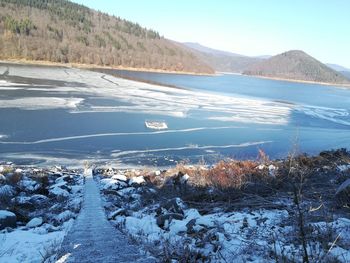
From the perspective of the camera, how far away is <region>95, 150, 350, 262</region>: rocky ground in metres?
3.00

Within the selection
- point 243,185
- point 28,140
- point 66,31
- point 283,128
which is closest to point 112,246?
point 243,185

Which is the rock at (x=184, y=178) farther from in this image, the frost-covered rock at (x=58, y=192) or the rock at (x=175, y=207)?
the rock at (x=175, y=207)

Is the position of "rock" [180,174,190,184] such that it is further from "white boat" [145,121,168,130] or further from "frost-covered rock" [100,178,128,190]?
"white boat" [145,121,168,130]

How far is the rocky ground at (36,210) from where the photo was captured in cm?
400

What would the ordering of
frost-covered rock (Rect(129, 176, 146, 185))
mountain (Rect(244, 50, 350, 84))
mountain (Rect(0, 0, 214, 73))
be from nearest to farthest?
1. frost-covered rock (Rect(129, 176, 146, 185))
2. mountain (Rect(0, 0, 214, 73))
3. mountain (Rect(244, 50, 350, 84))

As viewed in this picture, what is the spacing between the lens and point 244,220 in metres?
4.25

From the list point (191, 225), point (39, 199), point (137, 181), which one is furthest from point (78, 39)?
point (191, 225)

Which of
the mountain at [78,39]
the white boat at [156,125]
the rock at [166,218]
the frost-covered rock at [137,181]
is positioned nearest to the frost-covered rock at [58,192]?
the frost-covered rock at [137,181]

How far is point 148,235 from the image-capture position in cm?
446

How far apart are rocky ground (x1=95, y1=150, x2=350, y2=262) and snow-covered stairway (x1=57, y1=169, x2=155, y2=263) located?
18 centimetres

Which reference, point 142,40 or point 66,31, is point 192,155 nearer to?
point 66,31

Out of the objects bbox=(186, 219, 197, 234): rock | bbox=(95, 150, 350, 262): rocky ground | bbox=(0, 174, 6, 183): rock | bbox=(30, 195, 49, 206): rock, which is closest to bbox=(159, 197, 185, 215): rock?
bbox=(95, 150, 350, 262): rocky ground

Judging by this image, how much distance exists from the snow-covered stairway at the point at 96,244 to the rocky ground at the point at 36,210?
0.14 m

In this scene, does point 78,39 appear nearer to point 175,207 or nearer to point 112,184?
point 112,184
